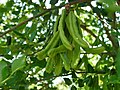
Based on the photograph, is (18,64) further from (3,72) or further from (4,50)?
(4,50)

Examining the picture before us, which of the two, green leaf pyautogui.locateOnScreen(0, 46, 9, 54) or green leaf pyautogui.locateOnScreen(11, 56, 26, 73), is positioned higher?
green leaf pyautogui.locateOnScreen(0, 46, 9, 54)

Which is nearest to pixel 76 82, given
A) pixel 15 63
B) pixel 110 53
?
pixel 110 53

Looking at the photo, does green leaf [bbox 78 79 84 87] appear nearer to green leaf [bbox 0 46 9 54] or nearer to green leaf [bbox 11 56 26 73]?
green leaf [bbox 0 46 9 54]

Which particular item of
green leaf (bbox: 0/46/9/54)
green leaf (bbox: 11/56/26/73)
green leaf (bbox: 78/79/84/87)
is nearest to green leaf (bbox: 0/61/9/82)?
green leaf (bbox: 11/56/26/73)

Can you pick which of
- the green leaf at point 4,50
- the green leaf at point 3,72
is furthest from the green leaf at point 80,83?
the green leaf at point 3,72

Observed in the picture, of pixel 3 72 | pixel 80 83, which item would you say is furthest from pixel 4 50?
pixel 80 83

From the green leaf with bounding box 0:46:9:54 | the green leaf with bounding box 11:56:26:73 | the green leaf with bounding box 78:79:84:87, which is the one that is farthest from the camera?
the green leaf with bounding box 78:79:84:87

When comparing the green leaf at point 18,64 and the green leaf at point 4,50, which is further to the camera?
the green leaf at point 4,50

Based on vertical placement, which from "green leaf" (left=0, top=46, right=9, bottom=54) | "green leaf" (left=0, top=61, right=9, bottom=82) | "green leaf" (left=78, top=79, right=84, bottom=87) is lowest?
"green leaf" (left=78, top=79, right=84, bottom=87)

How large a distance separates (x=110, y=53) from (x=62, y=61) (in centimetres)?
72

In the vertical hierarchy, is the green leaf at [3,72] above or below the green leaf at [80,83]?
above

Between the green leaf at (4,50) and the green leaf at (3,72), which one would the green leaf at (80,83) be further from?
the green leaf at (3,72)

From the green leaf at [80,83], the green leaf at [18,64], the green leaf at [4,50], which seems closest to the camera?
the green leaf at [18,64]

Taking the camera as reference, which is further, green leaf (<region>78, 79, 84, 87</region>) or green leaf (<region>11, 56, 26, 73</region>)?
green leaf (<region>78, 79, 84, 87</region>)
